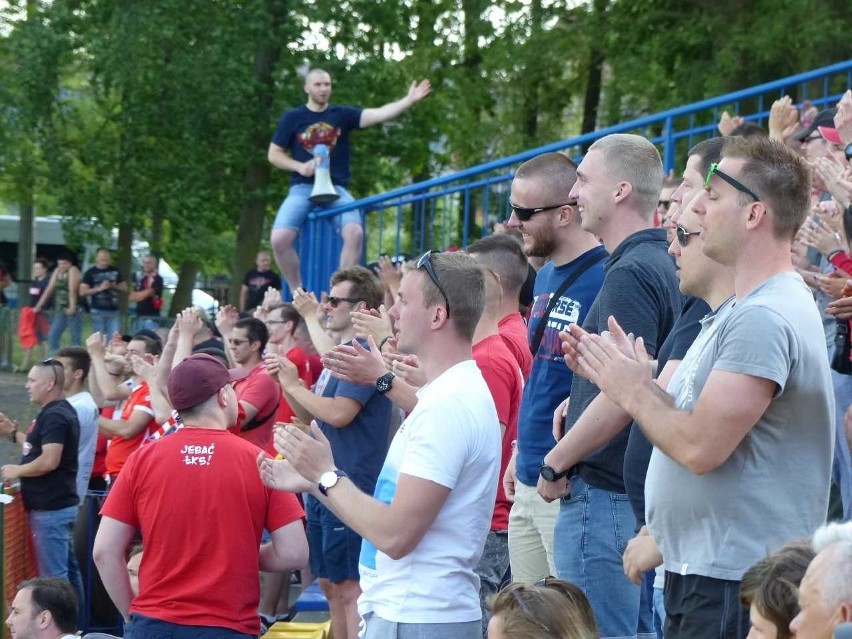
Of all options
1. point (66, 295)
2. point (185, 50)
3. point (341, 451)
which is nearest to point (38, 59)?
point (185, 50)

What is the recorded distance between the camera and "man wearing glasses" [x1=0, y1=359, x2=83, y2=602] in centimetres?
835

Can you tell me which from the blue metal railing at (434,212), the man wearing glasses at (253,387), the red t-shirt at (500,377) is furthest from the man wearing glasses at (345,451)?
the blue metal railing at (434,212)

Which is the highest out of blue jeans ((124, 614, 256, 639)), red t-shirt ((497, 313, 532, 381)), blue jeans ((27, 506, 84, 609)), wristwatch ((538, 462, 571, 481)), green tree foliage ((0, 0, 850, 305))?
green tree foliage ((0, 0, 850, 305))

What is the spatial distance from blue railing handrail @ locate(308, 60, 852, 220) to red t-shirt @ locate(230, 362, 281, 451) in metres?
2.41

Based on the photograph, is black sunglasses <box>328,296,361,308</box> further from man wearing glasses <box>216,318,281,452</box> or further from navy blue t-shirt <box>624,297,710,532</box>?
navy blue t-shirt <box>624,297,710,532</box>

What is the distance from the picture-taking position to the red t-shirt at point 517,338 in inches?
227

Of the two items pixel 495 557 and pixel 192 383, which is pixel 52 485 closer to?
pixel 192 383

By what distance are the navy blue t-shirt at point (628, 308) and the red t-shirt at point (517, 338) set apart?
1412 mm

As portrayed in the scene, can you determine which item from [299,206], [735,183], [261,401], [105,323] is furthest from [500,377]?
[105,323]

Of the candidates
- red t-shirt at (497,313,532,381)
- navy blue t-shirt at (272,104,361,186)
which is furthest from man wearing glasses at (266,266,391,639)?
navy blue t-shirt at (272,104,361,186)

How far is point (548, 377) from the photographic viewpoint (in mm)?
4684

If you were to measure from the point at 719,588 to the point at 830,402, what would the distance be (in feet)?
1.87

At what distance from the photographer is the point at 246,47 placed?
20.0m

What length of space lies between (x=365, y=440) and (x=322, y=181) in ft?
15.8
